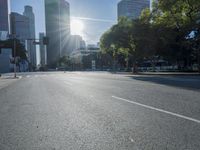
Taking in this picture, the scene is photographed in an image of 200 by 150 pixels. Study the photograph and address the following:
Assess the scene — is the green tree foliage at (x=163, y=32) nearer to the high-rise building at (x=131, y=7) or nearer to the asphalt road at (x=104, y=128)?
the asphalt road at (x=104, y=128)

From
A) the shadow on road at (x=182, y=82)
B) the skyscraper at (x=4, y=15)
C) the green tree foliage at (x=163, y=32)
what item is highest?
the skyscraper at (x=4, y=15)

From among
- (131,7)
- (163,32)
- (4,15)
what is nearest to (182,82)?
(163,32)

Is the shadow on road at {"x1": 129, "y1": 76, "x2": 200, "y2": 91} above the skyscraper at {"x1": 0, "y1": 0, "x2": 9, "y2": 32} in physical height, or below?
below

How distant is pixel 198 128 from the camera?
20.4 feet

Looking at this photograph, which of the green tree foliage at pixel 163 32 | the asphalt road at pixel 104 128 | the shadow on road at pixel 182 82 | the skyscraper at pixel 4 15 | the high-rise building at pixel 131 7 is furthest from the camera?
the skyscraper at pixel 4 15

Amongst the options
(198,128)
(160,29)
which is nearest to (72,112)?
(198,128)

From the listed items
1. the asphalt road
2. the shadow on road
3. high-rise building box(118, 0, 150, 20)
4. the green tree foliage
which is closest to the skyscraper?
high-rise building box(118, 0, 150, 20)

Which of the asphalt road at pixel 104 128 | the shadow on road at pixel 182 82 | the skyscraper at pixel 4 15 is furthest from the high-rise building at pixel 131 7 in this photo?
the asphalt road at pixel 104 128

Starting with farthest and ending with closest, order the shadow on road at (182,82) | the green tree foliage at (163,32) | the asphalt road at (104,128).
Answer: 1. the green tree foliage at (163,32)
2. the shadow on road at (182,82)
3. the asphalt road at (104,128)

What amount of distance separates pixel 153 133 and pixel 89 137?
4.22 ft

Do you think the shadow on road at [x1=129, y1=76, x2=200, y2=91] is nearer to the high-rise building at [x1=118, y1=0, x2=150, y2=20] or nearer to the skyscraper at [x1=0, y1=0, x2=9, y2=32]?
the high-rise building at [x1=118, y1=0, x2=150, y2=20]

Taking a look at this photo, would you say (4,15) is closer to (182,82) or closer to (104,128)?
(182,82)

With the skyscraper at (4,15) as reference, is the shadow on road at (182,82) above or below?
below

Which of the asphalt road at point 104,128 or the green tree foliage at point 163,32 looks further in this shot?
the green tree foliage at point 163,32
